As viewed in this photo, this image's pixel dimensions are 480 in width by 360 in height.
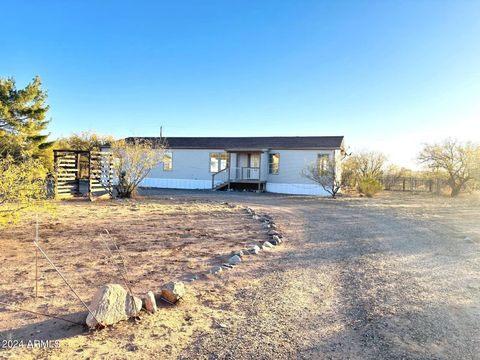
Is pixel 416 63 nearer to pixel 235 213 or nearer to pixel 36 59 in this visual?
pixel 235 213

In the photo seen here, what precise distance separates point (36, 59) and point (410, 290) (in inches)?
792

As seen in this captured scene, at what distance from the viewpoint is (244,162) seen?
82.3 ft

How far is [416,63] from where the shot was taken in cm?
1600

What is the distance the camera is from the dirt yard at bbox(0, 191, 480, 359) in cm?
304

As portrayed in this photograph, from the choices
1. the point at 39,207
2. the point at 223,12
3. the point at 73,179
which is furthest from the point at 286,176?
the point at 39,207

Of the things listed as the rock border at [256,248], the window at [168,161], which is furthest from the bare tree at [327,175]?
the window at [168,161]

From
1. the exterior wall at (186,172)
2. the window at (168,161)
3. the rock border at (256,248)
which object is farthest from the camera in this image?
the window at (168,161)

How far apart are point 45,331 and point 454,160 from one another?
27.5m

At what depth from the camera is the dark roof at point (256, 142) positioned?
74.7ft

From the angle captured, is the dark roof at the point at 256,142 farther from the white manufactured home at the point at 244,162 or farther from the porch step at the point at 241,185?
the porch step at the point at 241,185

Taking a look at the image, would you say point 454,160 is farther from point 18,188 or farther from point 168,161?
point 18,188

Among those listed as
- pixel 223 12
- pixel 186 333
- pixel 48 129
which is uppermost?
pixel 223 12

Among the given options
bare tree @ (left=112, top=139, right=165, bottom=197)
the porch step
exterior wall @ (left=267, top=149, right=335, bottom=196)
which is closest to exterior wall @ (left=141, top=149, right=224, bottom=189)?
the porch step

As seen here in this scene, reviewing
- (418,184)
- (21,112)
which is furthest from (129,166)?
(418,184)
